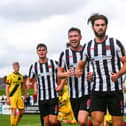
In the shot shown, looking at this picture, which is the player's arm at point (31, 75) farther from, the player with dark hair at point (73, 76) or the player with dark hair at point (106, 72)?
the player with dark hair at point (106, 72)

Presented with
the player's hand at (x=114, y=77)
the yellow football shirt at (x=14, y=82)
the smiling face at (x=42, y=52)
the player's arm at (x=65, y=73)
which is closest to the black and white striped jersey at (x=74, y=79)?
the player's arm at (x=65, y=73)

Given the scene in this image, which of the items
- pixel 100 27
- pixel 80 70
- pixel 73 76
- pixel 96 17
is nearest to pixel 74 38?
pixel 73 76

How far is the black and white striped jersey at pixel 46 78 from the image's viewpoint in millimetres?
11555

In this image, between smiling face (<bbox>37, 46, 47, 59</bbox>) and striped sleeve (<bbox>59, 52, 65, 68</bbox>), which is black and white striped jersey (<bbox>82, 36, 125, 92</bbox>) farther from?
smiling face (<bbox>37, 46, 47, 59</bbox>)

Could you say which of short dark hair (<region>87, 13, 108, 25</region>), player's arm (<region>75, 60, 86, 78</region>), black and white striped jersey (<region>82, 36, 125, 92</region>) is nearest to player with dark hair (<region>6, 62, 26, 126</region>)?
player's arm (<region>75, 60, 86, 78</region>)

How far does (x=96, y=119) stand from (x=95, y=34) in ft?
4.82

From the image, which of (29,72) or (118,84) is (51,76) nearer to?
(29,72)

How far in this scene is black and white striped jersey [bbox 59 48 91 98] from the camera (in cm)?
993

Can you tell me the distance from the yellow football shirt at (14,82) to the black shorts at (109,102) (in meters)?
8.73

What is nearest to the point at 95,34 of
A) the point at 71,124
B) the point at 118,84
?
the point at 118,84

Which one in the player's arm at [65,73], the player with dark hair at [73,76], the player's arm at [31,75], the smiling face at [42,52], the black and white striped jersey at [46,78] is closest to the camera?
the player's arm at [65,73]

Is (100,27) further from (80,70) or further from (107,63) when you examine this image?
(80,70)

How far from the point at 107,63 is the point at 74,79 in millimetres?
2043

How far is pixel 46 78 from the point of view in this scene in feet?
38.1
